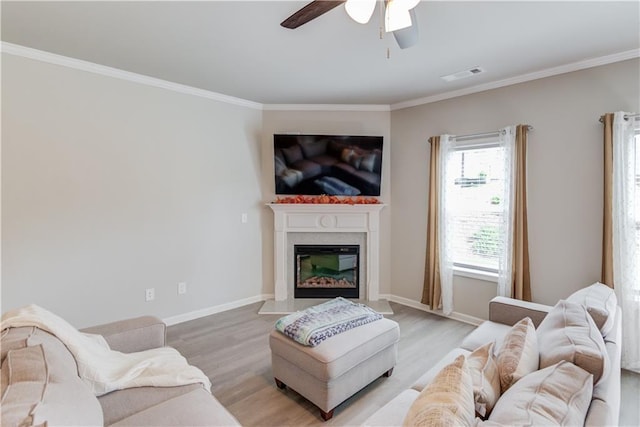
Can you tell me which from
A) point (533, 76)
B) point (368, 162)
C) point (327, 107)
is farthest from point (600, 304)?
point (327, 107)

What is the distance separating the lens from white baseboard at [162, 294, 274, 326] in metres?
3.66

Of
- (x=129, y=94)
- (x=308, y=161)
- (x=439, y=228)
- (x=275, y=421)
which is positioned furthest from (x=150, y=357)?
(x=439, y=228)

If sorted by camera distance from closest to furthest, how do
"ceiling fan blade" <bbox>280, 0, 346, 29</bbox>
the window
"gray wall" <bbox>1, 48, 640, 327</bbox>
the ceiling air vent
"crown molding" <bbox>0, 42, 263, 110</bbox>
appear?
1. "ceiling fan blade" <bbox>280, 0, 346, 29</bbox>
2. "crown molding" <bbox>0, 42, 263, 110</bbox>
3. "gray wall" <bbox>1, 48, 640, 327</bbox>
4. the ceiling air vent
5. the window

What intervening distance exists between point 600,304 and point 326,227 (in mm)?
2928

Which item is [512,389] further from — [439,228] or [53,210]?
[53,210]

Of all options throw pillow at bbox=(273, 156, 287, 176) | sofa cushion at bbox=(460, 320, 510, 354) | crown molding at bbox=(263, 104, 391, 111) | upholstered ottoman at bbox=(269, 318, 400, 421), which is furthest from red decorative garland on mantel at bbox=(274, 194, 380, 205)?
sofa cushion at bbox=(460, 320, 510, 354)

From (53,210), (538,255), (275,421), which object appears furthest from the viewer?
(538,255)

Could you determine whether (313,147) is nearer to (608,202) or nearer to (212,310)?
(212,310)

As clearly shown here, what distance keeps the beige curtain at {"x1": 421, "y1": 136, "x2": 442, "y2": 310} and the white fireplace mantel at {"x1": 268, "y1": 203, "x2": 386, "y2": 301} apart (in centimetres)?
67

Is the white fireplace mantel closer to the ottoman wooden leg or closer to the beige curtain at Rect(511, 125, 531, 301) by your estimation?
the beige curtain at Rect(511, 125, 531, 301)

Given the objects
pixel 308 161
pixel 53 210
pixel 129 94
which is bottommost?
pixel 53 210

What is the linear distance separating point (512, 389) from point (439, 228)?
2.83 m

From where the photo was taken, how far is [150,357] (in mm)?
1882

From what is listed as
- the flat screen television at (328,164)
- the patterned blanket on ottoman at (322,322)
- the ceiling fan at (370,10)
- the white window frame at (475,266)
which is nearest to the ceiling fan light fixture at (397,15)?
the ceiling fan at (370,10)
